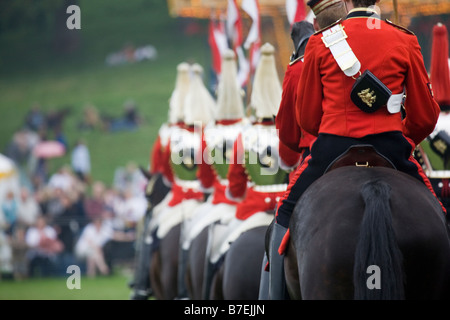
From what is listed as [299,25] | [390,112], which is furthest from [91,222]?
[390,112]

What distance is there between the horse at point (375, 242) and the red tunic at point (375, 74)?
0.36 m

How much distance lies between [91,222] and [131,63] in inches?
403

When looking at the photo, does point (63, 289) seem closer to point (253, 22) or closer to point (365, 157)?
point (253, 22)

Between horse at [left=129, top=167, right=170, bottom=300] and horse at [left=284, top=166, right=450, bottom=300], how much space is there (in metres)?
5.63

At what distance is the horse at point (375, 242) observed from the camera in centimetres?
369

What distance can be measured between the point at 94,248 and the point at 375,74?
12.9 m

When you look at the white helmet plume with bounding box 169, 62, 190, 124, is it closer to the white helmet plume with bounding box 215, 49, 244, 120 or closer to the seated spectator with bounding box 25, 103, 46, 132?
the white helmet plume with bounding box 215, 49, 244, 120

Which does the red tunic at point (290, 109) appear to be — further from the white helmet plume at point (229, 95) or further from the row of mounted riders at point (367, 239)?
the white helmet plume at point (229, 95)

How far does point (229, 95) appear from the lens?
8086 mm

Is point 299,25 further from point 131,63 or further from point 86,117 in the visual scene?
point 131,63

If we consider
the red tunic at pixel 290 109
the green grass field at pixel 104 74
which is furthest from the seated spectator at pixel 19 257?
the red tunic at pixel 290 109

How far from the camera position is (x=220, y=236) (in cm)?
695

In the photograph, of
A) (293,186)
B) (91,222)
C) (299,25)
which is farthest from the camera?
(91,222)

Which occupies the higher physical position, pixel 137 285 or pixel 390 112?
pixel 390 112
